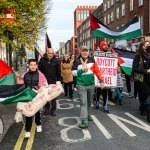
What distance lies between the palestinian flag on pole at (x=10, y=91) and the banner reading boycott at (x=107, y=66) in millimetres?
3552

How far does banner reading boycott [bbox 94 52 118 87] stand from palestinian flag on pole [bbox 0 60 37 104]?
11.7ft

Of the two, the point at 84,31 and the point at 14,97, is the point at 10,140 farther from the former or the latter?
the point at 84,31

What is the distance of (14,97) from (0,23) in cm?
513

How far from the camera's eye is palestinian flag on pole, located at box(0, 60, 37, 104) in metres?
6.21

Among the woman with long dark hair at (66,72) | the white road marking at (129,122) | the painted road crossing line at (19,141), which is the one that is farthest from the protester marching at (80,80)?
the woman with long dark hair at (66,72)

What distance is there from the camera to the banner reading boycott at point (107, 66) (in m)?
10.0

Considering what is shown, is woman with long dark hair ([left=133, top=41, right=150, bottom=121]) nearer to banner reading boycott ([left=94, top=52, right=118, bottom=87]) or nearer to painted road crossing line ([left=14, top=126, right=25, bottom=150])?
banner reading boycott ([left=94, top=52, right=118, bottom=87])

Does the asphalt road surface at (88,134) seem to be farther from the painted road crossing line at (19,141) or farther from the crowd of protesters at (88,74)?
the crowd of protesters at (88,74)

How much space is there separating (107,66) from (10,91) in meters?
4.25

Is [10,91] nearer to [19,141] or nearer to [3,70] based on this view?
[3,70]

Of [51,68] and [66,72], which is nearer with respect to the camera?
[51,68]

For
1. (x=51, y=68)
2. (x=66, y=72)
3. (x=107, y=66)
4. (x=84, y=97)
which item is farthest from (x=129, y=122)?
(x=66, y=72)

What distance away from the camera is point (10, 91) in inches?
252

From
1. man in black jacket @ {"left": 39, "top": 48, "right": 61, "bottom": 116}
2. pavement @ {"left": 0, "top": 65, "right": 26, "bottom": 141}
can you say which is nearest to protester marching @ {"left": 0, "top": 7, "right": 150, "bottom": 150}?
man in black jacket @ {"left": 39, "top": 48, "right": 61, "bottom": 116}
